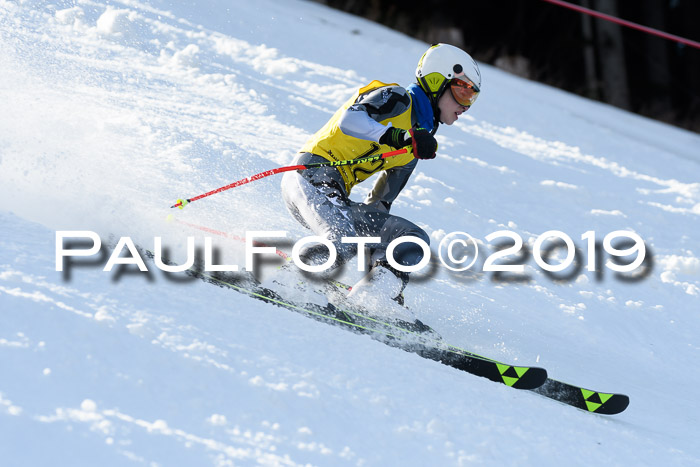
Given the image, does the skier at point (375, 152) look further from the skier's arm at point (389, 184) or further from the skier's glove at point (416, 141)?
the skier's arm at point (389, 184)

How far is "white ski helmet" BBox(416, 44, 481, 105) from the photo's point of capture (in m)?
3.68

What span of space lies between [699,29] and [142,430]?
1489 centimetres

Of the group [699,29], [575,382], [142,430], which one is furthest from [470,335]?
[699,29]

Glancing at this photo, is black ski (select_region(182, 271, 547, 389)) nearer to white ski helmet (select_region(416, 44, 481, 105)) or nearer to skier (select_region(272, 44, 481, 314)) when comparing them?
skier (select_region(272, 44, 481, 314))

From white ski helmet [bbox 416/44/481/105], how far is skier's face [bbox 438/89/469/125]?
3 cm

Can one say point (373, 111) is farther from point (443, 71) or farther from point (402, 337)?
point (402, 337)

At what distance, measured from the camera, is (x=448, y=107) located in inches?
147

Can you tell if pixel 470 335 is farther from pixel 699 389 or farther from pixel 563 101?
pixel 563 101

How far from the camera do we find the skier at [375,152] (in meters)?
3.48

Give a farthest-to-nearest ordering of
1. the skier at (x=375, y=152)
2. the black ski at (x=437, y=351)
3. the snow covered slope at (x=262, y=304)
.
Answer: the skier at (x=375, y=152) → the black ski at (x=437, y=351) → the snow covered slope at (x=262, y=304)

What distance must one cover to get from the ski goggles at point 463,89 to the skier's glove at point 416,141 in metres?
0.40

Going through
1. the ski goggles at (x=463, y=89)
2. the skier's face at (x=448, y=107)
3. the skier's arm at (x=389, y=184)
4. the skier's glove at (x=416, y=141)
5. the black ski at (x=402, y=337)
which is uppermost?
the ski goggles at (x=463, y=89)

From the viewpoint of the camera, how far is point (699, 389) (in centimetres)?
396

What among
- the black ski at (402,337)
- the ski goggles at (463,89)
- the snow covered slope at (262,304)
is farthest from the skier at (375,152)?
the snow covered slope at (262,304)
